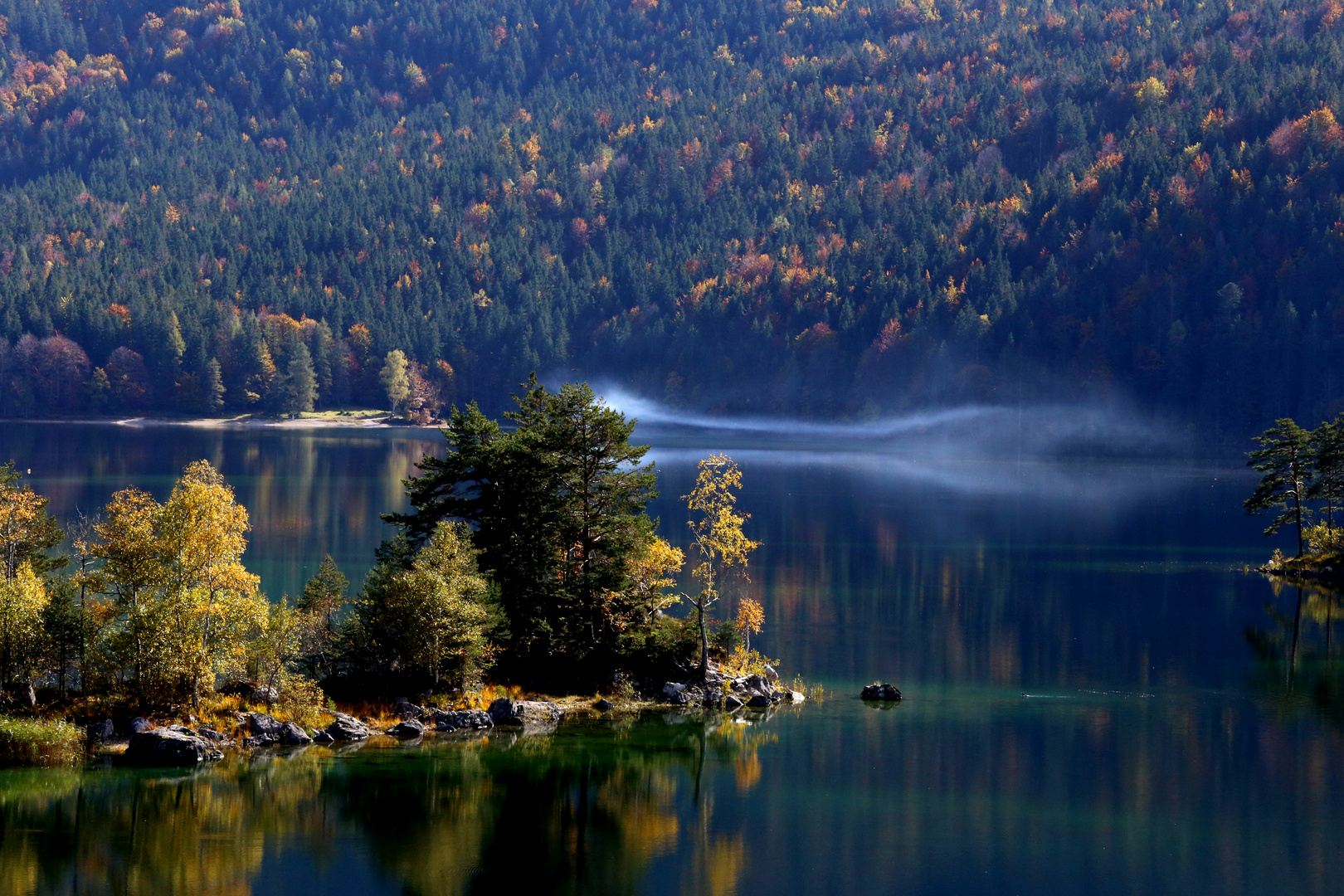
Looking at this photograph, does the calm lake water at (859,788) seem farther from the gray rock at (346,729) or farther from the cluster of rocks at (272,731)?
the gray rock at (346,729)

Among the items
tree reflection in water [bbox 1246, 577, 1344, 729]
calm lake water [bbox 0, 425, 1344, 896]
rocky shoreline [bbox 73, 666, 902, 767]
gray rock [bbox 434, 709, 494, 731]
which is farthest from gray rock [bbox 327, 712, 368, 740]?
tree reflection in water [bbox 1246, 577, 1344, 729]

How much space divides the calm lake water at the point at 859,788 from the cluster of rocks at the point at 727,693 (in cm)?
187

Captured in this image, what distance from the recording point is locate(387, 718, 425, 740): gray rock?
4694cm

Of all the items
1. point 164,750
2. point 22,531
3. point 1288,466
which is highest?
point 1288,466

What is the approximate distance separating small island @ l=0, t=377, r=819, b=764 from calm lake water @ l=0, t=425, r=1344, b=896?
2.48 meters

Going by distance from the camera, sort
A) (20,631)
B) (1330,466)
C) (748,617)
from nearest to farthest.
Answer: (20,631) < (748,617) < (1330,466)

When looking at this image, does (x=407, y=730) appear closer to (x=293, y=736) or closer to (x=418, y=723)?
(x=418, y=723)

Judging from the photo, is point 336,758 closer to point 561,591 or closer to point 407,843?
point 407,843

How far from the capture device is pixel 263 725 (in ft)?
148

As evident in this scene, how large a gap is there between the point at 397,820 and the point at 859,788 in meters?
13.8

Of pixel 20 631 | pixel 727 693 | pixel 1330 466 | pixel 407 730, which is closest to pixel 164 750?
pixel 20 631

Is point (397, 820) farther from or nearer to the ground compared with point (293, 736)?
nearer to the ground

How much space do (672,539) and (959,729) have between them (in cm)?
4416

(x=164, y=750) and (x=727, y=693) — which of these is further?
(x=727, y=693)
